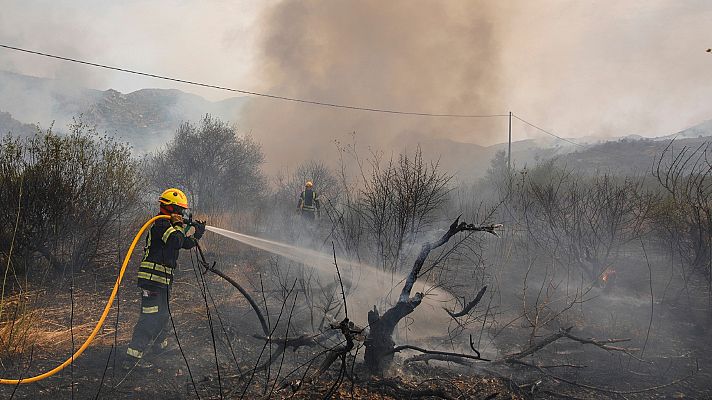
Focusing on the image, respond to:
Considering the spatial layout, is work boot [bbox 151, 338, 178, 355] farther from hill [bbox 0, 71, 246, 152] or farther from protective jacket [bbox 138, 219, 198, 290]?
hill [bbox 0, 71, 246, 152]

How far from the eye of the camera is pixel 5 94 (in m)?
66.3

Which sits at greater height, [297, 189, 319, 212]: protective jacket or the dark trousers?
[297, 189, 319, 212]: protective jacket

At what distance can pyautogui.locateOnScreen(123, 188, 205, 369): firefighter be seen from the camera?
177 inches

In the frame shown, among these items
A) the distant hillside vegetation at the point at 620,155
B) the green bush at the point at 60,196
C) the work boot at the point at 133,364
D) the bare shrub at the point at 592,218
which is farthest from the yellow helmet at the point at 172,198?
the distant hillside vegetation at the point at 620,155

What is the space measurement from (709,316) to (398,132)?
101 feet

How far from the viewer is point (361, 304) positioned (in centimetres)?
656

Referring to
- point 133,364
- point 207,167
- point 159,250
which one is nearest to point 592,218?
point 159,250

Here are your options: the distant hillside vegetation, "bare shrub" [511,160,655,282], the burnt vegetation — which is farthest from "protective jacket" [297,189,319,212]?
the distant hillside vegetation

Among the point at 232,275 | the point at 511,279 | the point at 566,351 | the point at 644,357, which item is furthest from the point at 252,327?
the point at 511,279

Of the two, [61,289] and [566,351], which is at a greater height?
[566,351]

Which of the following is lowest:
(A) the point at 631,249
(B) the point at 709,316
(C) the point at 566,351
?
(C) the point at 566,351

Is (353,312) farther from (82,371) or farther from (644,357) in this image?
(644,357)

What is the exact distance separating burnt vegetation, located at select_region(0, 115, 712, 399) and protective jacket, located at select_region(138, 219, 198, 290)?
367 mm

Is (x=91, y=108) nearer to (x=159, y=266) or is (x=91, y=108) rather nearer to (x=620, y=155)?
(x=620, y=155)
